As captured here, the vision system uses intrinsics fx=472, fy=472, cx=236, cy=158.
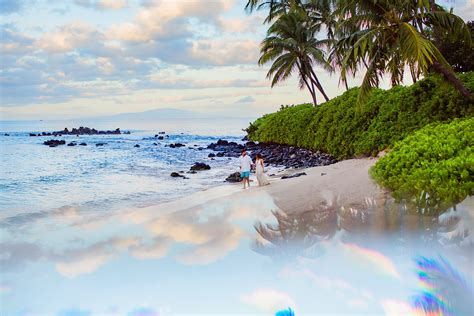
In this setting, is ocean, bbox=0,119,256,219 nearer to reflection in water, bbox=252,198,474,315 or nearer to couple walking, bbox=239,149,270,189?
couple walking, bbox=239,149,270,189

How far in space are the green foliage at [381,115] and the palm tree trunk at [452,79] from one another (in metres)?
0.30

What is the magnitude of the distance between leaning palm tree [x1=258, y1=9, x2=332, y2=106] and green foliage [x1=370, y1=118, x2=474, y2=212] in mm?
22569

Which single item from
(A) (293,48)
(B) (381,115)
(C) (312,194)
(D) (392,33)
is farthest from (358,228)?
(A) (293,48)

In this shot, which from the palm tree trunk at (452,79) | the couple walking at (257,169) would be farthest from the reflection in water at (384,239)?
the palm tree trunk at (452,79)

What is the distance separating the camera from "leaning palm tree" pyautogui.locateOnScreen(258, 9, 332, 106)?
110 ft

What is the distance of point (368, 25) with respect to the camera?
1543cm

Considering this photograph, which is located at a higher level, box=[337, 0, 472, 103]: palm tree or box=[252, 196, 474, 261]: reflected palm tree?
box=[337, 0, 472, 103]: palm tree

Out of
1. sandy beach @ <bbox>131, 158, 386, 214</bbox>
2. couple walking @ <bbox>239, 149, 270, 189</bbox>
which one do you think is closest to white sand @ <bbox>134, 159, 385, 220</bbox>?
sandy beach @ <bbox>131, 158, 386, 214</bbox>

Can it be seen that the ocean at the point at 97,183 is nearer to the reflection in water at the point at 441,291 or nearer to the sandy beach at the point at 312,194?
the sandy beach at the point at 312,194

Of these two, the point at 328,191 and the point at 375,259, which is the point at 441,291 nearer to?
the point at 375,259

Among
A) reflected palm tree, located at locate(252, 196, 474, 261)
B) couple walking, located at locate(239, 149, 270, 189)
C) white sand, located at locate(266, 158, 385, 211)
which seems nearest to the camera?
reflected palm tree, located at locate(252, 196, 474, 261)

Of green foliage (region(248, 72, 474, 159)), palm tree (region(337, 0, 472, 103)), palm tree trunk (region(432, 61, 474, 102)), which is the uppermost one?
palm tree (region(337, 0, 472, 103))

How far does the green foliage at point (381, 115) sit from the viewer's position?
48.8ft

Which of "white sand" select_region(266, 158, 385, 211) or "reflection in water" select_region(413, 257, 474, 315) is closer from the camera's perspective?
"reflection in water" select_region(413, 257, 474, 315)
